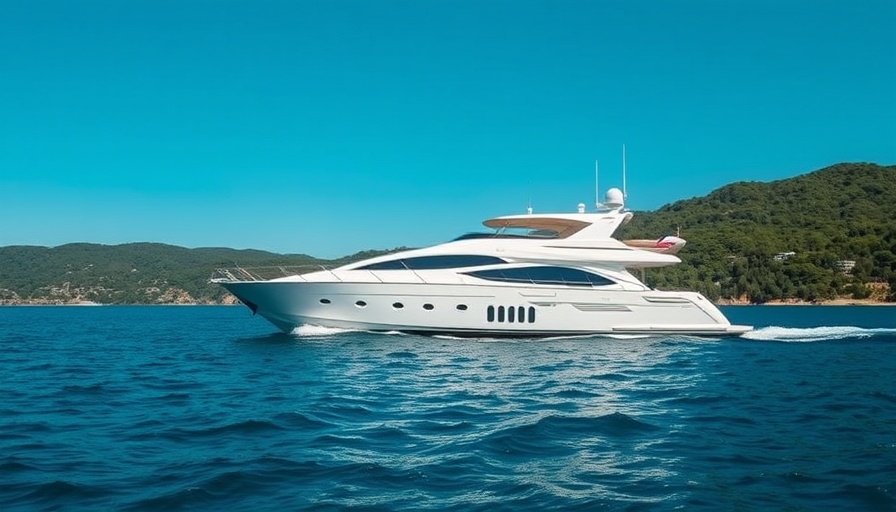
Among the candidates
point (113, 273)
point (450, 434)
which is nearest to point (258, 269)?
point (450, 434)

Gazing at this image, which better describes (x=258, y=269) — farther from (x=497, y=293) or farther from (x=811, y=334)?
(x=811, y=334)

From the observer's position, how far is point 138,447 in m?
8.48

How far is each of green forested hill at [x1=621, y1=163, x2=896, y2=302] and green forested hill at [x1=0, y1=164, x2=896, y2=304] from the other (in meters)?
0.16

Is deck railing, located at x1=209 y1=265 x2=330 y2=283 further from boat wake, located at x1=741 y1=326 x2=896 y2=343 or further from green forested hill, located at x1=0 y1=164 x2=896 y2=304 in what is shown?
green forested hill, located at x1=0 y1=164 x2=896 y2=304

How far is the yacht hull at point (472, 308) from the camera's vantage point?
23109 mm


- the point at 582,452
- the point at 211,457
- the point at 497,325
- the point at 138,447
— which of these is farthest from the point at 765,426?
the point at 497,325

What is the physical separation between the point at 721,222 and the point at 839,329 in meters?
95.0

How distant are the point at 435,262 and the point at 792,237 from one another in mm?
90950

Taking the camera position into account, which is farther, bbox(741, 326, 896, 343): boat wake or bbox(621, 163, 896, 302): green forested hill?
bbox(621, 163, 896, 302): green forested hill

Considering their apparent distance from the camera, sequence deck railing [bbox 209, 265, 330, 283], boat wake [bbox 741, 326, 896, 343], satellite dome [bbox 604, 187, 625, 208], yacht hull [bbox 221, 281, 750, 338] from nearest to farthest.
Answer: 1. yacht hull [bbox 221, 281, 750, 338]
2. deck railing [bbox 209, 265, 330, 283]
3. boat wake [bbox 741, 326, 896, 343]
4. satellite dome [bbox 604, 187, 625, 208]

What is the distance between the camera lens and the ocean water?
653 centimetres

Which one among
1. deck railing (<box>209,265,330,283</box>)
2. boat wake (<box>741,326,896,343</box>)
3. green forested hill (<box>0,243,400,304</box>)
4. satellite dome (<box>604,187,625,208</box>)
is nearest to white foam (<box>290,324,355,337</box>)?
deck railing (<box>209,265,330,283</box>)

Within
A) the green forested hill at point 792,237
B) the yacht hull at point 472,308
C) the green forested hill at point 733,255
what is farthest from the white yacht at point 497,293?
the green forested hill at point 792,237

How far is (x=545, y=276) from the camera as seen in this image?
2397 centimetres
